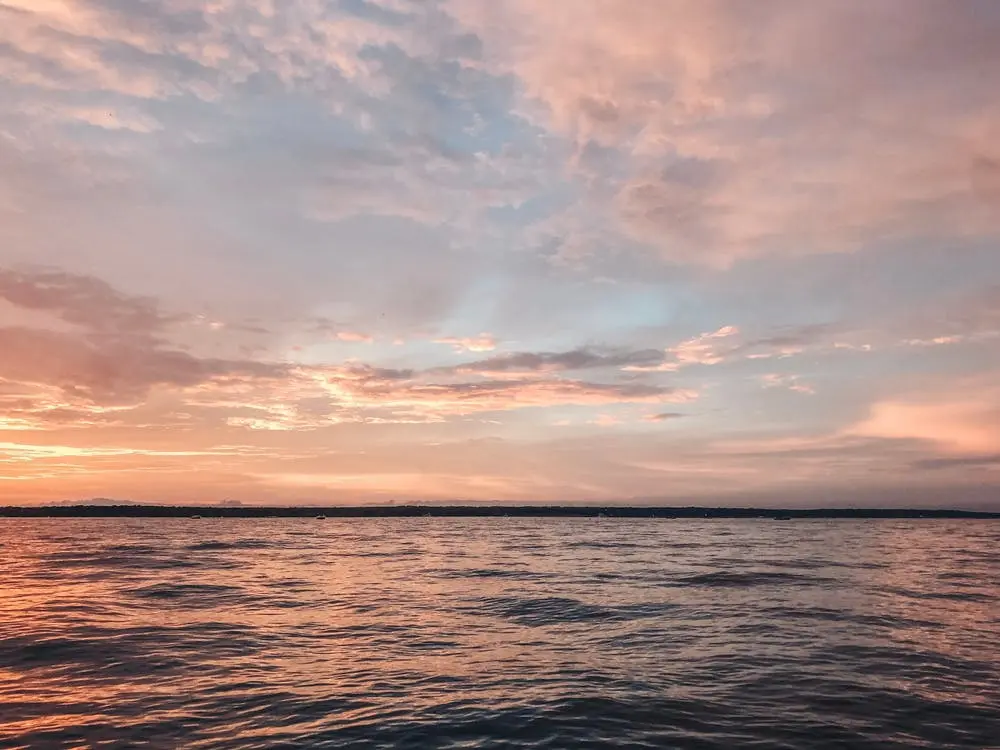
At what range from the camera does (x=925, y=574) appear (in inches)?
1655

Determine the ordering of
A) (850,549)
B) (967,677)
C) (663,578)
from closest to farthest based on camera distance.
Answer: (967,677) < (663,578) < (850,549)

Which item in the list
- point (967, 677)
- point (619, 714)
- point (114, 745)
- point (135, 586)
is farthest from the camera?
point (135, 586)

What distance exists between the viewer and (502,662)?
1900 centimetres

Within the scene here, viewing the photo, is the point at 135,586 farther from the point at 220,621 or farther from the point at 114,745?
the point at 114,745

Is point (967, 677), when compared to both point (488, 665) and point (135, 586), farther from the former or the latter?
point (135, 586)

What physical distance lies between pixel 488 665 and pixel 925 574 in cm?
3592

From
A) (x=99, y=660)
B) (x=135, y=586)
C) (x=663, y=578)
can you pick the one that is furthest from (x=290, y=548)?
(x=99, y=660)

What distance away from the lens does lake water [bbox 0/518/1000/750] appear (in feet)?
43.7

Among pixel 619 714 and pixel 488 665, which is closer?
pixel 619 714

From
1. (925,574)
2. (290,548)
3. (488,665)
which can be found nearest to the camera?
(488,665)

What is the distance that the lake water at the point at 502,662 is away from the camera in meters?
13.3

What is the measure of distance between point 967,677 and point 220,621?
79.9ft

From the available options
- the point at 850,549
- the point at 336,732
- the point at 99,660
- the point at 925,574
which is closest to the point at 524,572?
the point at 925,574

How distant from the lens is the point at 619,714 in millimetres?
14266
